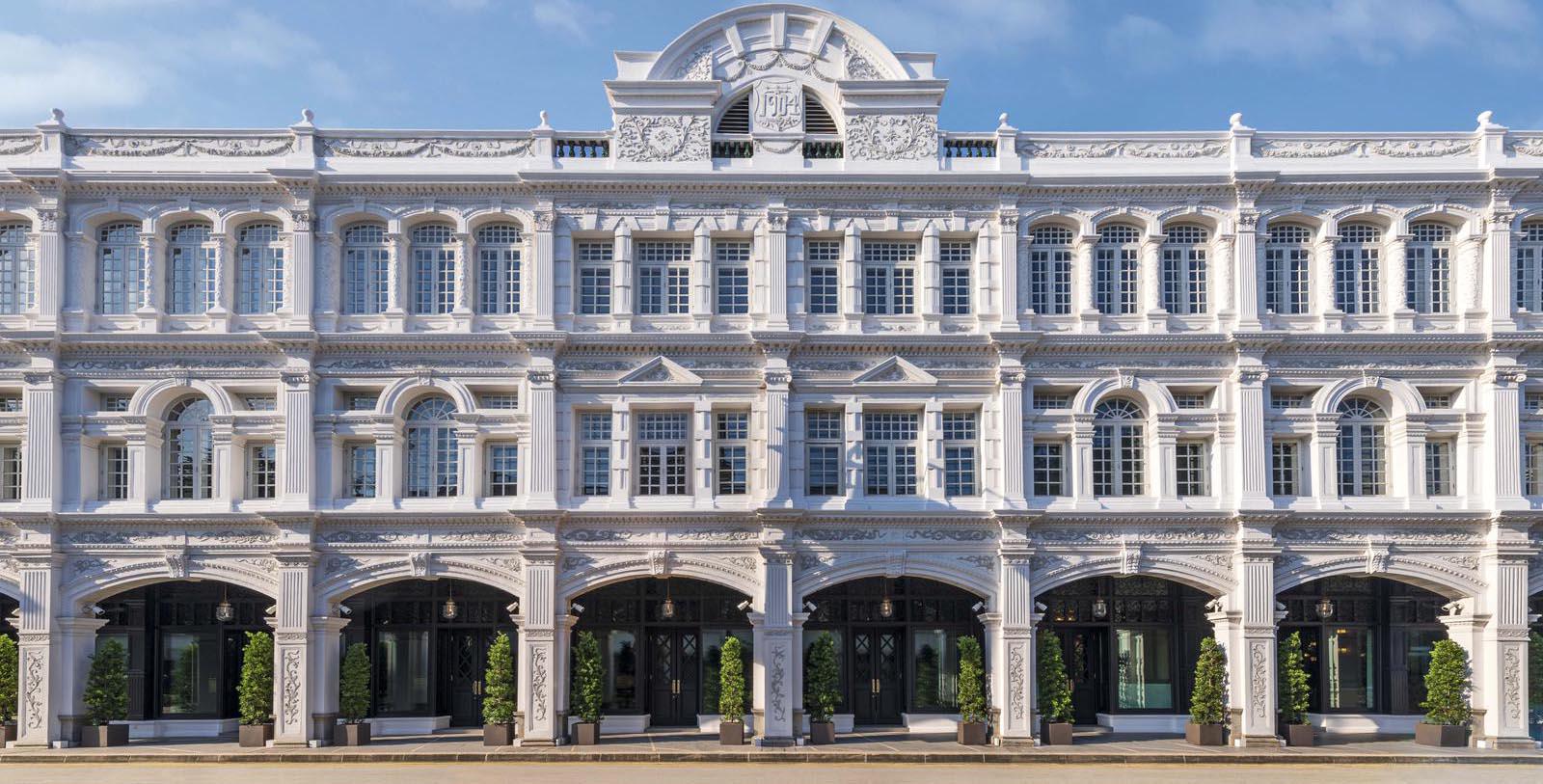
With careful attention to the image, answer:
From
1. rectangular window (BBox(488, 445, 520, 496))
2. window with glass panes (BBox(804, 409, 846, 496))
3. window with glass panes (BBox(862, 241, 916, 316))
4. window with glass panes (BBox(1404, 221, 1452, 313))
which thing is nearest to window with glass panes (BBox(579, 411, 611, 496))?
rectangular window (BBox(488, 445, 520, 496))

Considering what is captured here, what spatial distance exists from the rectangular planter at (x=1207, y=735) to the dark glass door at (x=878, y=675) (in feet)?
19.7

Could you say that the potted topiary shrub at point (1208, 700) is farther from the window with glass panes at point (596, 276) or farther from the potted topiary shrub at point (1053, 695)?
the window with glass panes at point (596, 276)

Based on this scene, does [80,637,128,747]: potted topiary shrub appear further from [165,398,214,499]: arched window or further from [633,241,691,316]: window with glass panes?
[633,241,691,316]: window with glass panes

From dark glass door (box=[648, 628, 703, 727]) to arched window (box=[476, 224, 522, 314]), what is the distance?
756 centimetres

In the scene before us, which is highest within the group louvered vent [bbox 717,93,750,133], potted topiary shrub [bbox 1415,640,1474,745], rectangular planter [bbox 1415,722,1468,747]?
louvered vent [bbox 717,93,750,133]

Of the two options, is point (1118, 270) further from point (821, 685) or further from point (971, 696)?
point (821, 685)

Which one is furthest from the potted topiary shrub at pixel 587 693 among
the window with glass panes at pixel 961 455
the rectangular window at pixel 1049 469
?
the rectangular window at pixel 1049 469

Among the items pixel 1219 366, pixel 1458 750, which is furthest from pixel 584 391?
pixel 1458 750

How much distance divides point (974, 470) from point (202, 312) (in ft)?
50.9

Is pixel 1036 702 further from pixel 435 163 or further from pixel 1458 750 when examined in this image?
pixel 435 163

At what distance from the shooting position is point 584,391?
93.4 feet

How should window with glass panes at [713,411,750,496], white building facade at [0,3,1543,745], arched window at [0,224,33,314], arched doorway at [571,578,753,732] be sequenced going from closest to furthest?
white building facade at [0,3,1543,745]
arched window at [0,224,33,314]
window with glass panes at [713,411,750,496]
arched doorway at [571,578,753,732]

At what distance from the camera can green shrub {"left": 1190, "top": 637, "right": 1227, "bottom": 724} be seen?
2755 centimetres

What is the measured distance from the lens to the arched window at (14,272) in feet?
93.9
